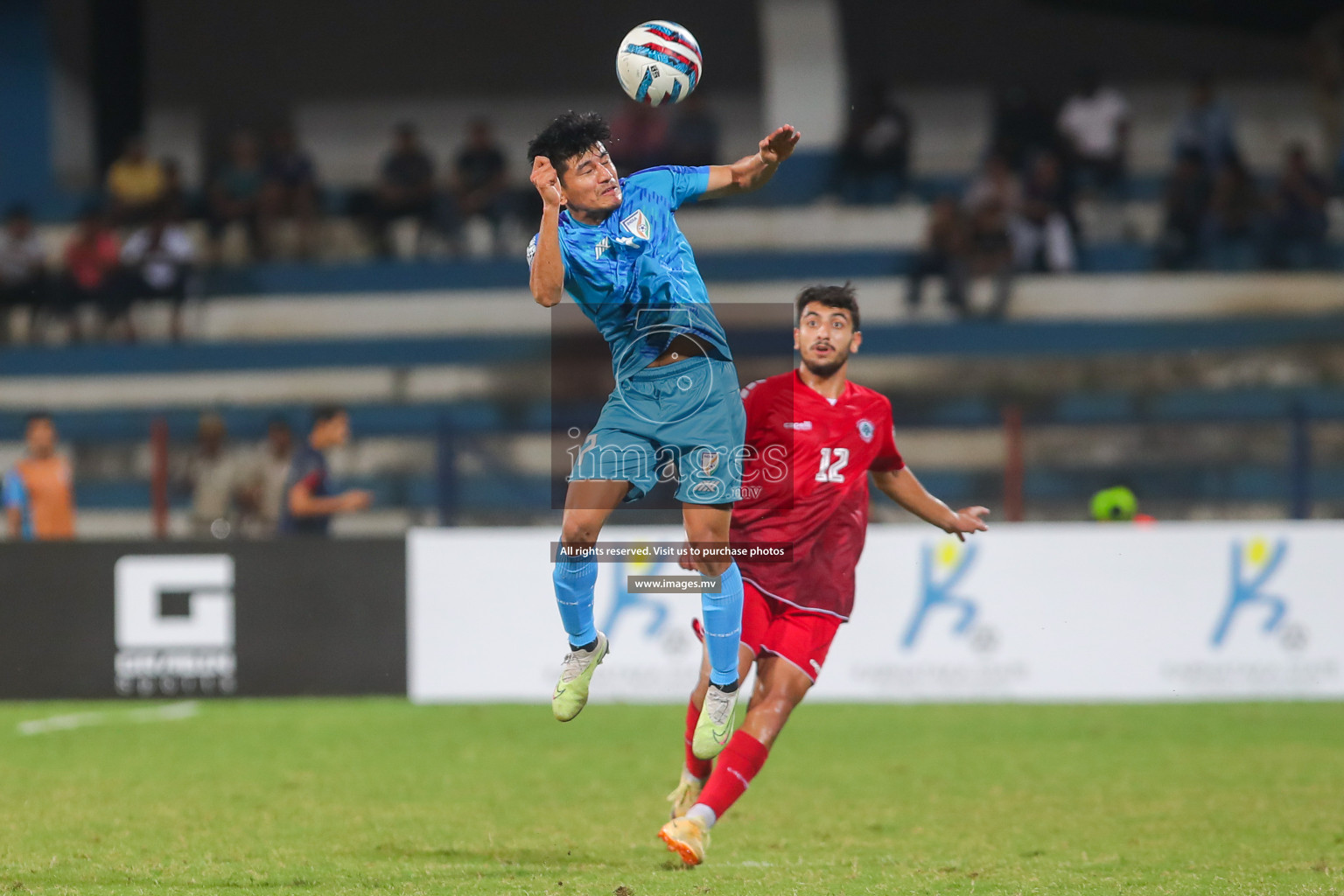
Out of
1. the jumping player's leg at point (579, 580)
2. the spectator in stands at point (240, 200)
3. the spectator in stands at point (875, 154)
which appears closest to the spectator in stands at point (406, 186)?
the spectator in stands at point (240, 200)

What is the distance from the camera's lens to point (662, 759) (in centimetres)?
1012

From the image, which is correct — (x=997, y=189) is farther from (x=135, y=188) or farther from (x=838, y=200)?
(x=135, y=188)

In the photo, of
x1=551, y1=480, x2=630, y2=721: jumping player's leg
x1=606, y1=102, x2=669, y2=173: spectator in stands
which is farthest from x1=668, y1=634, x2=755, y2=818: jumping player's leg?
x1=606, y1=102, x2=669, y2=173: spectator in stands

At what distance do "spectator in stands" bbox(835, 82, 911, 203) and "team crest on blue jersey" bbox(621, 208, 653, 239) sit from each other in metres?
13.7

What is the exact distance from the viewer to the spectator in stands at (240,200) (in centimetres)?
1981

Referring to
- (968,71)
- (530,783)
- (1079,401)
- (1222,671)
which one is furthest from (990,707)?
(968,71)

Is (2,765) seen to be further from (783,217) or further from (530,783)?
(783,217)

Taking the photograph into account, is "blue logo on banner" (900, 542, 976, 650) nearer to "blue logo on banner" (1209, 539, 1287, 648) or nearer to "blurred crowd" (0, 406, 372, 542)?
"blue logo on banner" (1209, 539, 1287, 648)

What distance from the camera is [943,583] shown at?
12.4 metres

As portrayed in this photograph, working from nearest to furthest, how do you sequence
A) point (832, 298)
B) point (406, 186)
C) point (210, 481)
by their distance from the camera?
point (832, 298) → point (210, 481) → point (406, 186)

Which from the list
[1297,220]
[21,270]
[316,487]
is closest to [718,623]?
[316,487]

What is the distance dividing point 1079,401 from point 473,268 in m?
7.09

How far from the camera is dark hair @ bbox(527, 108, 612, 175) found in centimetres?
620

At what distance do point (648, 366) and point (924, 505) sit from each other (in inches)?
61.0
